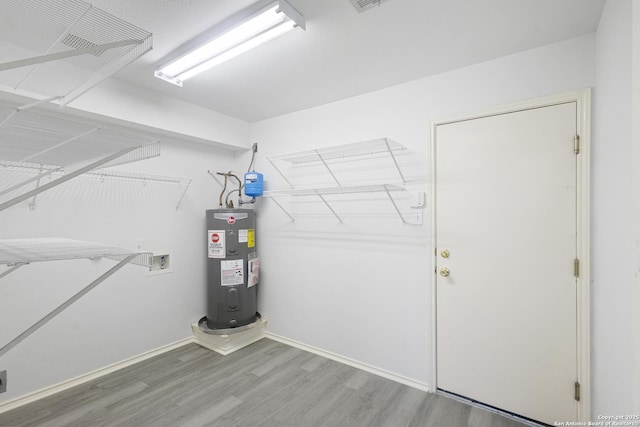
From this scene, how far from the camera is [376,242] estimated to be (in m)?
2.55

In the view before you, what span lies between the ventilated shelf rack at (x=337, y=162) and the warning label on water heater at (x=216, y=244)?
2.17 ft

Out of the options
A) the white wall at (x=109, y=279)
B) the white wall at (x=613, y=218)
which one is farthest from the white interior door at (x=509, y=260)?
the white wall at (x=109, y=279)

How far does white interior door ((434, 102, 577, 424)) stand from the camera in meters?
1.81

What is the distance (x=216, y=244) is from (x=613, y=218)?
2896 mm

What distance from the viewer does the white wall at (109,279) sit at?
2.10 m

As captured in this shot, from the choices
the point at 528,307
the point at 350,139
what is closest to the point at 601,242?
the point at 528,307

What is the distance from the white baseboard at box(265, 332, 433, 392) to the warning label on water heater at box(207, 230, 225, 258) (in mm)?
1077

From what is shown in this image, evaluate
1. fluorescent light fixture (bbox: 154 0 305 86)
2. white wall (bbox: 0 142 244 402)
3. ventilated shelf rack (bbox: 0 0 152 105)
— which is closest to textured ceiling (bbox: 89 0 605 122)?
fluorescent light fixture (bbox: 154 0 305 86)

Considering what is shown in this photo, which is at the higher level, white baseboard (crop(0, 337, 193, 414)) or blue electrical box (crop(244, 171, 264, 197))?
blue electrical box (crop(244, 171, 264, 197))

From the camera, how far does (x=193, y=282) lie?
3133mm

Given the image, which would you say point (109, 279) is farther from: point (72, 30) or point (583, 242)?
point (583, 242)

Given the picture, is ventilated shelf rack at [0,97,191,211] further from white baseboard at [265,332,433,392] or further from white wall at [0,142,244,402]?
white baseboard at [265,332,433,392]

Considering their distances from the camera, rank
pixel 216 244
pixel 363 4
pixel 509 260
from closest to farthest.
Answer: pixel 363 4
pixel 509 260
pixel 216 244

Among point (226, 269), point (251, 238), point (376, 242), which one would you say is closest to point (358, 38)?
point (376, 242)
